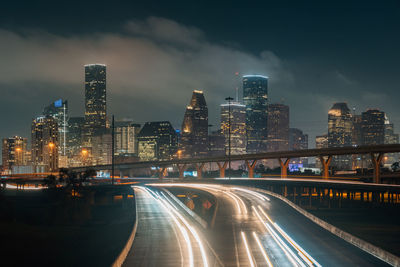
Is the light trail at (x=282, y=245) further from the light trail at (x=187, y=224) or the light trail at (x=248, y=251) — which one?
the light trail at (x=187, y=224)

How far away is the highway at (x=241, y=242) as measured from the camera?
80.6 feet

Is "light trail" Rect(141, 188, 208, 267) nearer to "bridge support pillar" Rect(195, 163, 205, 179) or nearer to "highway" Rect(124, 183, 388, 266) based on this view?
"highway" Rect(124, 183, 388, 266)

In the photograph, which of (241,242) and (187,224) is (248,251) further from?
(187,224)

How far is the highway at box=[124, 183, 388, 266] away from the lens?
24.6 m

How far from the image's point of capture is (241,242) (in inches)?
1177

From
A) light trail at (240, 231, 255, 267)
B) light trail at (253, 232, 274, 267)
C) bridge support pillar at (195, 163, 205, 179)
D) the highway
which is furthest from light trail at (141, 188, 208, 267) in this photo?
bridge support pillar at (195, 163, 205, 179)

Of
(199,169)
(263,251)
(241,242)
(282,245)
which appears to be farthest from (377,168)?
(199,169)

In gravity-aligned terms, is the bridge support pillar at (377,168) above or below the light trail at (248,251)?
above

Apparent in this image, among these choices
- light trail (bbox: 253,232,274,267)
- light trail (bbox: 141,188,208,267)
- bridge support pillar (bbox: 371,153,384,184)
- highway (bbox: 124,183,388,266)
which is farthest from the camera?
bridge support pillar (bbox: 371,153,384,184)

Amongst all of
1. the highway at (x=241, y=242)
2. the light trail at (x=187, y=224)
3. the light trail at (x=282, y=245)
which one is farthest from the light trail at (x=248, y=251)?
the light trail at (x=187, y=224)

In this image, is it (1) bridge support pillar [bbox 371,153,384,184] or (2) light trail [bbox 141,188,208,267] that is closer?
(2) light trail [bbox 141,188,208,267]

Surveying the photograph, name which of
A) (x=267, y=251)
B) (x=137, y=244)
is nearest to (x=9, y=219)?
(x=137, y=244)

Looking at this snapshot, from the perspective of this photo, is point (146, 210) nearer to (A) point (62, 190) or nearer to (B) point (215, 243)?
(B) point (215, 243)

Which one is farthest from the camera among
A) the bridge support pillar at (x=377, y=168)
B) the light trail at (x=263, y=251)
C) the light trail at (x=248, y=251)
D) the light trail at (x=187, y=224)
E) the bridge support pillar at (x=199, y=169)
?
the bridge support pillar at (x=199, y=169)
